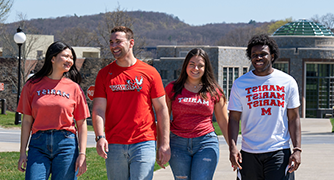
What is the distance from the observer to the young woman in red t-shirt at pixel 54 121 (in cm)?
417

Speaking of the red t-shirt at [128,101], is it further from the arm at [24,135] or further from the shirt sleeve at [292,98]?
the shirt sleeve at [292,98]

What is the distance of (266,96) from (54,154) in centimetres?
219

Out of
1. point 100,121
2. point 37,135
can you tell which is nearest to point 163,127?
point 100,121

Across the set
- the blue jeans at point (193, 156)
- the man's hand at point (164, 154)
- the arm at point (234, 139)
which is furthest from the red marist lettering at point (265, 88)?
the man's hand at point (164, 154)

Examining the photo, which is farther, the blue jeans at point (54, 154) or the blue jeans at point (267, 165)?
the blue jeans at point (267, 165)

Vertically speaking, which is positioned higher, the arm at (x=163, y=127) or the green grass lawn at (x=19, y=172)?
the arm at (x=163, y=127)

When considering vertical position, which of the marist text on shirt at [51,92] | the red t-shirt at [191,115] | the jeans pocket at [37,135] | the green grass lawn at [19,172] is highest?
the marist text on shirt at [51,92]

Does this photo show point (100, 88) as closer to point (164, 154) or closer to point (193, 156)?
point (164, 154)

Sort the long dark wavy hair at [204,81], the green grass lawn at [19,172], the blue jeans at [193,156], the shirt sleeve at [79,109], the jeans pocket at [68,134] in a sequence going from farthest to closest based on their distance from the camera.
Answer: the green grass lawn at [19,172]
the long dark wavy hair at [204,81]
the blue jeans at [193,156]
the shirt sleeve at [79,109]
the jeans pocket at [68,134]

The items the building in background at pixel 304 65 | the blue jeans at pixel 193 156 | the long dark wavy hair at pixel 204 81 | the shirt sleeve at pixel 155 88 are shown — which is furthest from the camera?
the building in background at pixel 304 65

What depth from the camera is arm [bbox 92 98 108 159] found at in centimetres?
423

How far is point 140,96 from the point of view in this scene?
14.4 ft

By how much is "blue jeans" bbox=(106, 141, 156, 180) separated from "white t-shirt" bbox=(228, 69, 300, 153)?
994 millimetres

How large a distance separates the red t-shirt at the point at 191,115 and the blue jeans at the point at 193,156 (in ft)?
0.23
